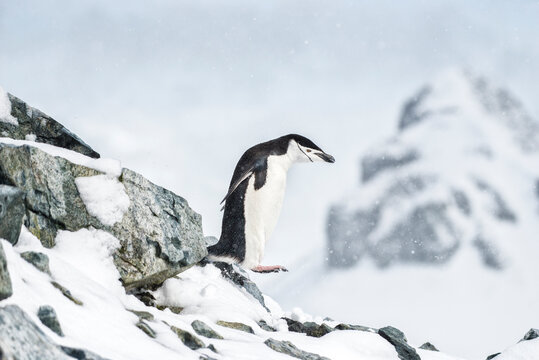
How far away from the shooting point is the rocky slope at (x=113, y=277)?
165 inches

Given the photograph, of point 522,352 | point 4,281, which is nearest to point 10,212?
point 4,281

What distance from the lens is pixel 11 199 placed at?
500 cm

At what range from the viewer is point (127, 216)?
275 inches

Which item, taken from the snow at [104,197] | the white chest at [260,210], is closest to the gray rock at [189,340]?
the snow at [104,197]

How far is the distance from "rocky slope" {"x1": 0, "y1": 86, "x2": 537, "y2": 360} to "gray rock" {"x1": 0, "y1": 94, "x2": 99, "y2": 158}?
0.05ft

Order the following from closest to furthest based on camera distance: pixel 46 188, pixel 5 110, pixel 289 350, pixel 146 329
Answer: pixel 146 329 < pixel 289 350 < pixel 46 188 < pixel 5 110

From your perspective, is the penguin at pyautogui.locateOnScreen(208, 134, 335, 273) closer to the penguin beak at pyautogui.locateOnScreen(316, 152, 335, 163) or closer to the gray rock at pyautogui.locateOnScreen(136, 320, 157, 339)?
the penguin beak at pyautogui.locateOnScreen(316, 152, 335, 163)

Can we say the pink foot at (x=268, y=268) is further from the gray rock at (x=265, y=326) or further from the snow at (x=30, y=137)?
the snow at (x=30, y=137)

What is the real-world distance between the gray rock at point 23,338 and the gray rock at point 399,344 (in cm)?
493

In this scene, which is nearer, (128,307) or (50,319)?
(50,319)

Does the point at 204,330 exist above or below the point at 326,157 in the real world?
below

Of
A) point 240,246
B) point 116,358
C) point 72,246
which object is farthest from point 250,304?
point 116,358

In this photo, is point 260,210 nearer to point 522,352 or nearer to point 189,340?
point 522,352

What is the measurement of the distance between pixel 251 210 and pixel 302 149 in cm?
137
